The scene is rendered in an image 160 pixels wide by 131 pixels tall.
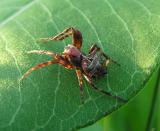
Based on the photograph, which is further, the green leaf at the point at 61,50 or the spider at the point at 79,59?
the spider at the point at 79,59

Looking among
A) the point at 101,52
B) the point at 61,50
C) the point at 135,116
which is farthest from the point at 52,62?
the point at 135,116

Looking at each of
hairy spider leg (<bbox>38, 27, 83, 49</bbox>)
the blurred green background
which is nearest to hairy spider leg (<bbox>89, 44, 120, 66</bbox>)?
hairy spider leg (<bbox>38, 27, 83, 49</bbox>)

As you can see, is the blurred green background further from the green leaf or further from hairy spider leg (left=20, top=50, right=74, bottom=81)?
hairy spider leg (left=20, top=50, right=74, bottom=81)

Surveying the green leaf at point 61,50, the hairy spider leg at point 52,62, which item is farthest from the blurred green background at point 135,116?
the hairy spider leg at point 52,62

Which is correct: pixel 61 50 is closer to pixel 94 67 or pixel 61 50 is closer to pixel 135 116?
pixel 94 67

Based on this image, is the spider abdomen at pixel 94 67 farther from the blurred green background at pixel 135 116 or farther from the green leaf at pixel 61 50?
the blurred green background at pixel 135 116
